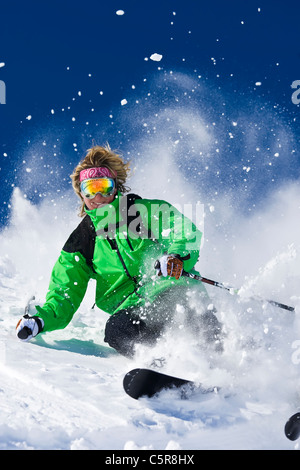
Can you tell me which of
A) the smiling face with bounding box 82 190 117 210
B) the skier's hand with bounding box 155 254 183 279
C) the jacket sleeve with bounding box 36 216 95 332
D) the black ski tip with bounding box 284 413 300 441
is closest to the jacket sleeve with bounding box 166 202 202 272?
the skier's hand with bounding box 155 254 183 279

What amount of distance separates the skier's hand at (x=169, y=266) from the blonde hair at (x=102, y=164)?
53.5 inches

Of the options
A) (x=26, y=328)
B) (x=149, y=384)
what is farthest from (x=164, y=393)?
(x=26, y=328)

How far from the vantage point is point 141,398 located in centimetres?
249

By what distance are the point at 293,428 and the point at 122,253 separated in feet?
7.77

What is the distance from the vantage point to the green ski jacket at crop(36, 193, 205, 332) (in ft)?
12.9

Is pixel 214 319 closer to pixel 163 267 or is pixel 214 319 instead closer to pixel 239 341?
pixel 239 341

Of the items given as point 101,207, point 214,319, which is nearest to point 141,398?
point 214,319

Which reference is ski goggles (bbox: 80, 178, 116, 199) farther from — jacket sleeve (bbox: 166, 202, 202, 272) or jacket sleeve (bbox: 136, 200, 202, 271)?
jacket sleeve (bbox: 166, 202, 202, 272)

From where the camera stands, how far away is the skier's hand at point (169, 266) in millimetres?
3455

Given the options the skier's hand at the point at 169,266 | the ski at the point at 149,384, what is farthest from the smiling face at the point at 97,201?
the ski at the point at 149,384

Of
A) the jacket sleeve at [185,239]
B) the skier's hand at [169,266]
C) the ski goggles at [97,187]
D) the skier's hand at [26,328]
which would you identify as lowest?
the skier's hand at [26,328]

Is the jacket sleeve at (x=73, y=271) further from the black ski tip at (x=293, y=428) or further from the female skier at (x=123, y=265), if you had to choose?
the black ski tip at (x=293, y=428)

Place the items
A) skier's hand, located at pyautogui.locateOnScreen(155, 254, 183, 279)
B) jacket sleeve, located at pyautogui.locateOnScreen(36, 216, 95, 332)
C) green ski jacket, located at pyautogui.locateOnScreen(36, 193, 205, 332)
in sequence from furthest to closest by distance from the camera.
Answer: jacket sleeve, located at pyautogui.locateOnScreen(36, 216, 95, 332), green ski jacket, located at pyautogui.locateOnScreen(36, 193, 205, 332), skier's hand, located at pyautogui.locateOnScreen(155, 254, 183, 279)
